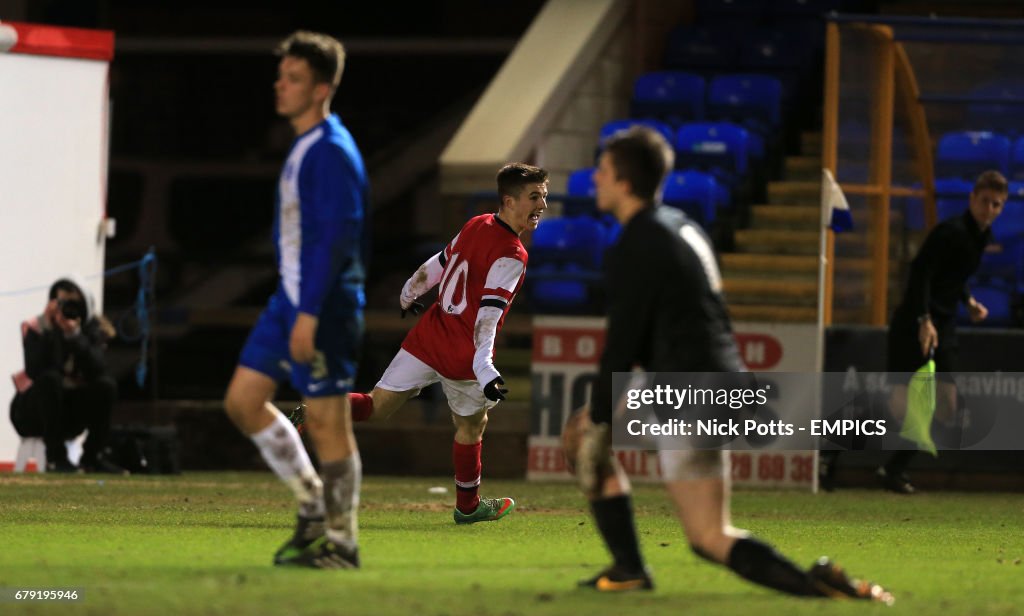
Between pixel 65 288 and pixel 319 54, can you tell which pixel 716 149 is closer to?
pixel 65 288

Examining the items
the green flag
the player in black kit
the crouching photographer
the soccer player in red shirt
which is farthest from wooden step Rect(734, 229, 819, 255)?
the player in black kit

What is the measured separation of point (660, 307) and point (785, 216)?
511 inches

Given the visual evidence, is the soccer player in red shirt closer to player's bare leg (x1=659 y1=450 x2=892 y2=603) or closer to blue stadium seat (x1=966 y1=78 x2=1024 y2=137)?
player's bare leg (x1=659 y1=450 x2=892 y2=603)

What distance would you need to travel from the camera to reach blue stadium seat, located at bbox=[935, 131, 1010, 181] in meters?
16.3

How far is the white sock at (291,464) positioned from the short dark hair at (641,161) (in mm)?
1774

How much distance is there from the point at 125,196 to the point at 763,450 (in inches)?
513

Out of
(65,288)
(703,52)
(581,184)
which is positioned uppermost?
(703,52)

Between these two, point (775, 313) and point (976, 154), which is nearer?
point (976, 154)

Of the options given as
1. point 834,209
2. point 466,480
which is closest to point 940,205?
point 834,209

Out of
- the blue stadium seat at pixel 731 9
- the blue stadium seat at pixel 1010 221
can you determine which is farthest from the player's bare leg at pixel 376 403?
the blue stadium seat at pixel 731 9

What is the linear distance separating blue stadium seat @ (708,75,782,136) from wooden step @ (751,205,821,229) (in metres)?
1.12

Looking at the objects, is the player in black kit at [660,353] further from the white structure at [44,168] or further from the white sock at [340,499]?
the white structure at [44,168]

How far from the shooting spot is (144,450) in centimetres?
1570

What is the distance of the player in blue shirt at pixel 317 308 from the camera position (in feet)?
23.7
